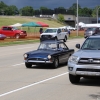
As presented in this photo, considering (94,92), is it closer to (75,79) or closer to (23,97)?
(75,79)

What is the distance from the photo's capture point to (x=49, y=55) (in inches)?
618

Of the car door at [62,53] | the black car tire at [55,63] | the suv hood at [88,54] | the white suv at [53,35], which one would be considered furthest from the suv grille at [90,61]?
the white suv at [53,35]

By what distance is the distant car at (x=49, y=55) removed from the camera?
15789mm

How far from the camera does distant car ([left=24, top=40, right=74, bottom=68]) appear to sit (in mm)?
15789

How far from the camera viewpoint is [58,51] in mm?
16781

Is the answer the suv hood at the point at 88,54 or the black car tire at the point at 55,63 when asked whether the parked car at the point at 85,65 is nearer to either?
the suv hood at the point at 88,54

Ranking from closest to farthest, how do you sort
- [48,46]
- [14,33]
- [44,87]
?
[44,87]
[48,46]
[14,33]

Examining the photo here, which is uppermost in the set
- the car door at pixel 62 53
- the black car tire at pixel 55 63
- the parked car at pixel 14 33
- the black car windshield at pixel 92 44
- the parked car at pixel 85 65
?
the black car windshield at pixel 92 44

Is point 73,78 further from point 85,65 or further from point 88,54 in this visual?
point 88,54

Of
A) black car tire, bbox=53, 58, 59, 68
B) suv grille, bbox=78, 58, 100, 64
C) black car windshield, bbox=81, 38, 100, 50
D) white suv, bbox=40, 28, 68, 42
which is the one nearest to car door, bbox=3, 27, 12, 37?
white suv, bbox=40, 28, 68, 42

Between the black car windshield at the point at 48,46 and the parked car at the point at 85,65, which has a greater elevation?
the parked car at the point at 85,65

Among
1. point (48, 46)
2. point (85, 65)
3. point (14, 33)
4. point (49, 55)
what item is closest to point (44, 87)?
point (85, 65)

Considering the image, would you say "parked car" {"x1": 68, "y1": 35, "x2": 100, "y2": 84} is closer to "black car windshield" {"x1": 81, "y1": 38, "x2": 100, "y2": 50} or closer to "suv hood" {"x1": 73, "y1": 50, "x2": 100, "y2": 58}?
"suv hood" {"x1": 73, "y1": 50, "x2": 100, "y2": 58}

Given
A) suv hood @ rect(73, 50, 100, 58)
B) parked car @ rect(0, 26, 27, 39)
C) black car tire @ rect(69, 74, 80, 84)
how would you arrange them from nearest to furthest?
suv hood @ rect(73, 50, 100, 58)
black car tire @ rect(69, 74, 80, 84)
parked car @ rect(0, 26, 27, 39)
